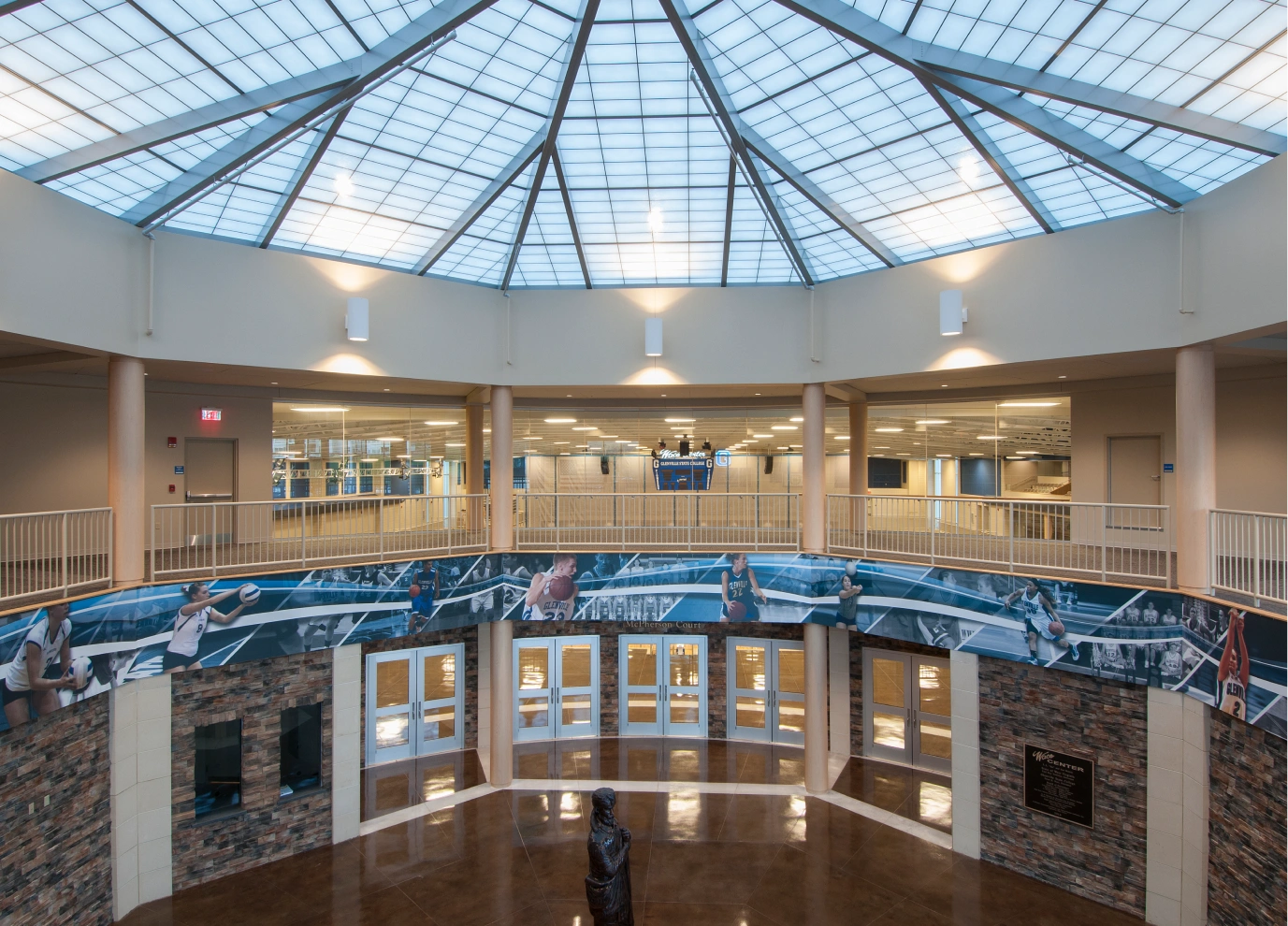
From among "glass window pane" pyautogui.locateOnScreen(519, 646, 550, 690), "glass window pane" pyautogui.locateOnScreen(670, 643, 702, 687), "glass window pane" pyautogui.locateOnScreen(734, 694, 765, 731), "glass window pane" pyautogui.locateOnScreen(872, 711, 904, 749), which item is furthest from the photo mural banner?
"glass window pane" pyautogui.locateOnScreen(734, 694, 765, 731)

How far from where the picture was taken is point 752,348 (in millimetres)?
15633

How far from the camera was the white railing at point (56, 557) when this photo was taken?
408 inches

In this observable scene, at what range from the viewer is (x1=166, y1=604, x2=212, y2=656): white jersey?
1185cm

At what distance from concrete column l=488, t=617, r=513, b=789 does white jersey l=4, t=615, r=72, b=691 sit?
296 inches

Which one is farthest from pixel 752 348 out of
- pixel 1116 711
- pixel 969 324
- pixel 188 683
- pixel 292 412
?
pixel 188 683

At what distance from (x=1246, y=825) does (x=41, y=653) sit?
55.1 feet

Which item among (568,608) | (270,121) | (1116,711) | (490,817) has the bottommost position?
(490,817)

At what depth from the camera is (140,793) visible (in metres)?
11.7

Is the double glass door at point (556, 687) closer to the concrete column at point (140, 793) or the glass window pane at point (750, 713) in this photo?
the glass window pane at point (750, 713)

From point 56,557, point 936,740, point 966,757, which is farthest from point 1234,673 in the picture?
point 56,557

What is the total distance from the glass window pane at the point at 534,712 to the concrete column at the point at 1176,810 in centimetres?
1285

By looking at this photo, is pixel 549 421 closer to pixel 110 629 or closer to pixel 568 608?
pixel 568 608

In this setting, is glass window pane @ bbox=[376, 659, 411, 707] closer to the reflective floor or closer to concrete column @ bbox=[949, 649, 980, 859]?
the reflective floor

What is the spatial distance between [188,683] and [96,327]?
19.9ft
